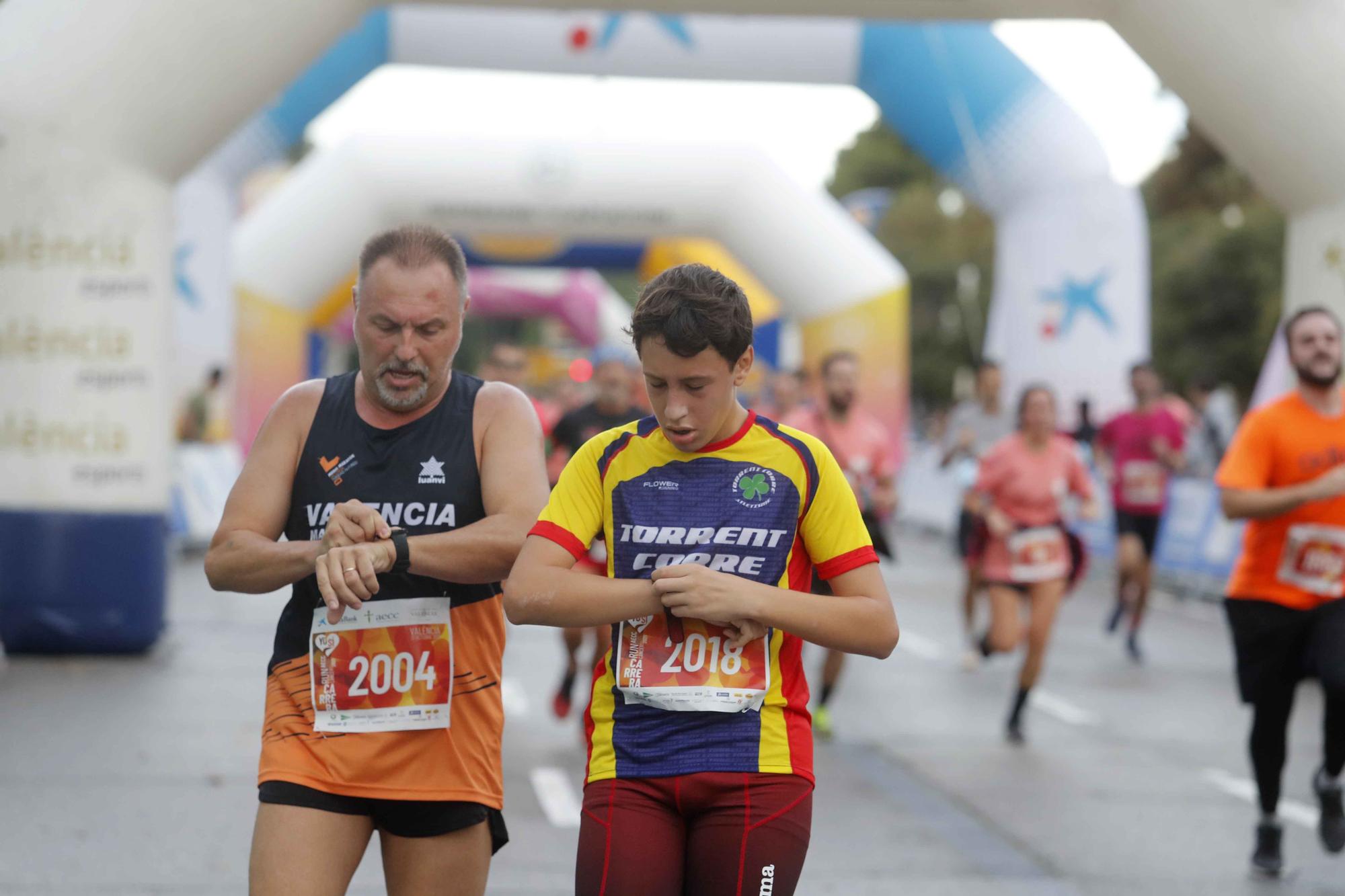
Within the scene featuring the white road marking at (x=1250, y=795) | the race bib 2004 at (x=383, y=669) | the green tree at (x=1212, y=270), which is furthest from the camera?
the green tree at (x=1212, y=270)

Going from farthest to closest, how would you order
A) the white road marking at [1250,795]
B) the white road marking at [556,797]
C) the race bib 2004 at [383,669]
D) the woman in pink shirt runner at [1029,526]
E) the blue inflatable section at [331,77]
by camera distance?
the blue inflatable section at [331,77], the woman in pink shirt runner at [1029,526], the white road marking at [1250,795], the white road marking at [556,797], the race bib 2004 at [383,669]

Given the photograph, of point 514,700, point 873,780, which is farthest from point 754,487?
point 514,700

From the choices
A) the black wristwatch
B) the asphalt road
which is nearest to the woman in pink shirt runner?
the asphalt road

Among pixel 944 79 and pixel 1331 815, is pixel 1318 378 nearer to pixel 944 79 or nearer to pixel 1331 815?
pixel 1331 815

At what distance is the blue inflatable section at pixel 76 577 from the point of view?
951 centimetres

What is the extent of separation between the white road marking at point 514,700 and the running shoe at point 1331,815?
405 centimetres

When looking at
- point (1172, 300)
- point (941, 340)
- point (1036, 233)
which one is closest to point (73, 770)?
point (1036, 233)

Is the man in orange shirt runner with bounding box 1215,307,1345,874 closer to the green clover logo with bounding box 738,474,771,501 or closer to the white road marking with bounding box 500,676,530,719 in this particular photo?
the green clover logo with bounding box 738,474,771,501

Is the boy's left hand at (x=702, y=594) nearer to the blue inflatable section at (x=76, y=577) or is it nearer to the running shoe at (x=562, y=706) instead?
the running shoe at (x=562, y=706)

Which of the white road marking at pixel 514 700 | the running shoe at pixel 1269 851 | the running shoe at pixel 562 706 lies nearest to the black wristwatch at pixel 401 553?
the running shoe at pixel 1269 851

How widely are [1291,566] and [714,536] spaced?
3489 mm

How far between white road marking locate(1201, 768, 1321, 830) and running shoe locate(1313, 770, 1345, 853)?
0.86 meters

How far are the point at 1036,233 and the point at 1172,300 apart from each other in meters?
30.3

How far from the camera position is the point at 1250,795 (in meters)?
7.42
